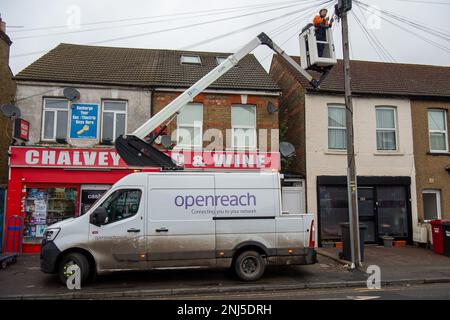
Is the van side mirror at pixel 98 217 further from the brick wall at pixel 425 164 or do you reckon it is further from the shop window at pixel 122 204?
the brick wall at pixel 425 164

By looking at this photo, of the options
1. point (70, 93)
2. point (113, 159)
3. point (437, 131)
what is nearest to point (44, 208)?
point (113, 159)

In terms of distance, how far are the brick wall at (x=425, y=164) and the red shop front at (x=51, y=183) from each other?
1034 cm

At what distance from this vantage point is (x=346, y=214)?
51.6ft

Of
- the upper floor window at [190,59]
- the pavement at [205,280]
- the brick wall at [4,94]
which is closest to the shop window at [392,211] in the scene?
the pavement at [205,280]

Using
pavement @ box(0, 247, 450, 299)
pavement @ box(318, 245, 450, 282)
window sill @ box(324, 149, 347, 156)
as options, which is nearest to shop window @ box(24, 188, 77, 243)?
pavement @ box(0, 247, 450, 299)

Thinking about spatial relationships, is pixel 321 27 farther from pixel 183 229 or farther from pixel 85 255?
pixel 85 255

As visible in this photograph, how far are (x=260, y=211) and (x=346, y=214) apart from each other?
7.61 m

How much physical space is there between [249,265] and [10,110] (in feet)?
34.2

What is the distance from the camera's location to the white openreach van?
8812 millimetres

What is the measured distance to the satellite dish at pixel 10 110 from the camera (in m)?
13.4

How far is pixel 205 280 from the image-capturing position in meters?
9.36

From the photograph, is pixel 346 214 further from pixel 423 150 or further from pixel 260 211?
pixel 260 211

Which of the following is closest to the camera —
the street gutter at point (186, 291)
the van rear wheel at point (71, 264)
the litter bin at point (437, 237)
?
the street gutter at point (186, 291)
